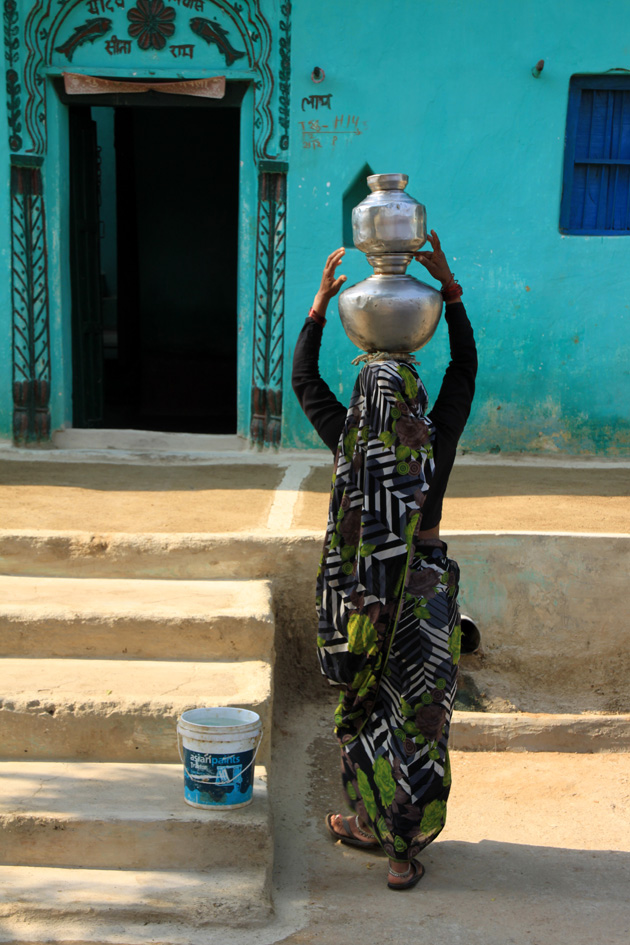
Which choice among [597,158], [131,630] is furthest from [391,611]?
[597,158]

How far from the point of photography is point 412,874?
2982 mm

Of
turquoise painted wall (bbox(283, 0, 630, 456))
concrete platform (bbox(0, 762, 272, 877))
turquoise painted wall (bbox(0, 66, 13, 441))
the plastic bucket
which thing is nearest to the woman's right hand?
the plastic bucket

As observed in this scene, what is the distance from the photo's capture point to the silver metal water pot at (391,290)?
2854 millimetres

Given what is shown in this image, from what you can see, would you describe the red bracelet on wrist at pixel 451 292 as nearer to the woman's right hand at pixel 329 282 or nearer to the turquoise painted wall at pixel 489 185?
the woman's right hand at pixel 329 282

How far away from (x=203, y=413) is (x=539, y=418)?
14.5 ft

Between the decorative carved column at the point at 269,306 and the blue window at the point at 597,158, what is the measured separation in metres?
1.95

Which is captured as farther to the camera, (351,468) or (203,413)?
(203,413)

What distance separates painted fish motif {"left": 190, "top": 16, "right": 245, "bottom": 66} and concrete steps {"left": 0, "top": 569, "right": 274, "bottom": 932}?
3.89 meters

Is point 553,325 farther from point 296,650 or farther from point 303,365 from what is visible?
point 303,365

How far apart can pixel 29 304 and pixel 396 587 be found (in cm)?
459

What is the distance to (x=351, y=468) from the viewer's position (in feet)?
9.57

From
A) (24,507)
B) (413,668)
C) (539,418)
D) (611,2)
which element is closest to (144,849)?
(413,668)

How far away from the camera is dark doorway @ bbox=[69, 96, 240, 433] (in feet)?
36.4

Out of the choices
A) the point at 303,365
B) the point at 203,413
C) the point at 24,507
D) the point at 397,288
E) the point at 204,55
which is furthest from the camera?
the point at 203,413
